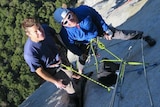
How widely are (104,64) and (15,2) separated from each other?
38.8 metres

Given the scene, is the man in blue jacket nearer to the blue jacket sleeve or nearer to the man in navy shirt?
the blue jacket sleeve

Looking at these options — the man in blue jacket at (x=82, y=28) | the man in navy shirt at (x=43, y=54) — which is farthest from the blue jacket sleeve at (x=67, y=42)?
the man in navy shirt at (x=43, y=54)

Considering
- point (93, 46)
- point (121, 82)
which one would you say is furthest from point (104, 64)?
point (121, 82)

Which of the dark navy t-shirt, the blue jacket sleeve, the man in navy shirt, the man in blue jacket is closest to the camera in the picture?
the man in navy shirt

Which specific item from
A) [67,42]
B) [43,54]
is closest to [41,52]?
[43,54]

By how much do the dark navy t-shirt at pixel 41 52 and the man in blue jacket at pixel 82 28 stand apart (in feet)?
1.33

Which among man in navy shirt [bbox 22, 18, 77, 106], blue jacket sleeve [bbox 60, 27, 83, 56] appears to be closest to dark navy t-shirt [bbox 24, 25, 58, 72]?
man in navy shirt [bbox 22, 18, 77, 106]

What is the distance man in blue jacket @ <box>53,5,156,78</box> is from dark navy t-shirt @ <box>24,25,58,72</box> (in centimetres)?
41

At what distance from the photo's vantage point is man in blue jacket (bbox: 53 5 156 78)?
25.2ft

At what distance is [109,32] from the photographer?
8.20 m

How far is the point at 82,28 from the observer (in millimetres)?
8023

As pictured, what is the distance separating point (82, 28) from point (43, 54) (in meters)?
1.07

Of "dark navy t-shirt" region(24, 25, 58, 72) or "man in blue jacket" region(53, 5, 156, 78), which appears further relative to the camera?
"man in blue jacket" region(53, 5, 156, 78)

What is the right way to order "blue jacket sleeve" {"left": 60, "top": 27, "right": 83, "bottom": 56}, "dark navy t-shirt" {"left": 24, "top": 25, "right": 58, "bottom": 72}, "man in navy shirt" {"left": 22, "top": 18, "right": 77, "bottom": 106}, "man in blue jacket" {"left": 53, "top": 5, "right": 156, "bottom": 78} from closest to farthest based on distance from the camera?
1. "man in navy shirt" {"left": 22, "top": 18, "right": 77, "bottom": 106}
2. "dark navy t-shirt" {"left": 24, "top": 25, "right": 58, "bottom": 72}
3. "man in blue jacket" {"left": 53, "top": 5, "right": 156, "bottom": 78}
4. "blue jacket sleeve" {"left": 60, "top": 27, "right": 83, "bottom": 56}
